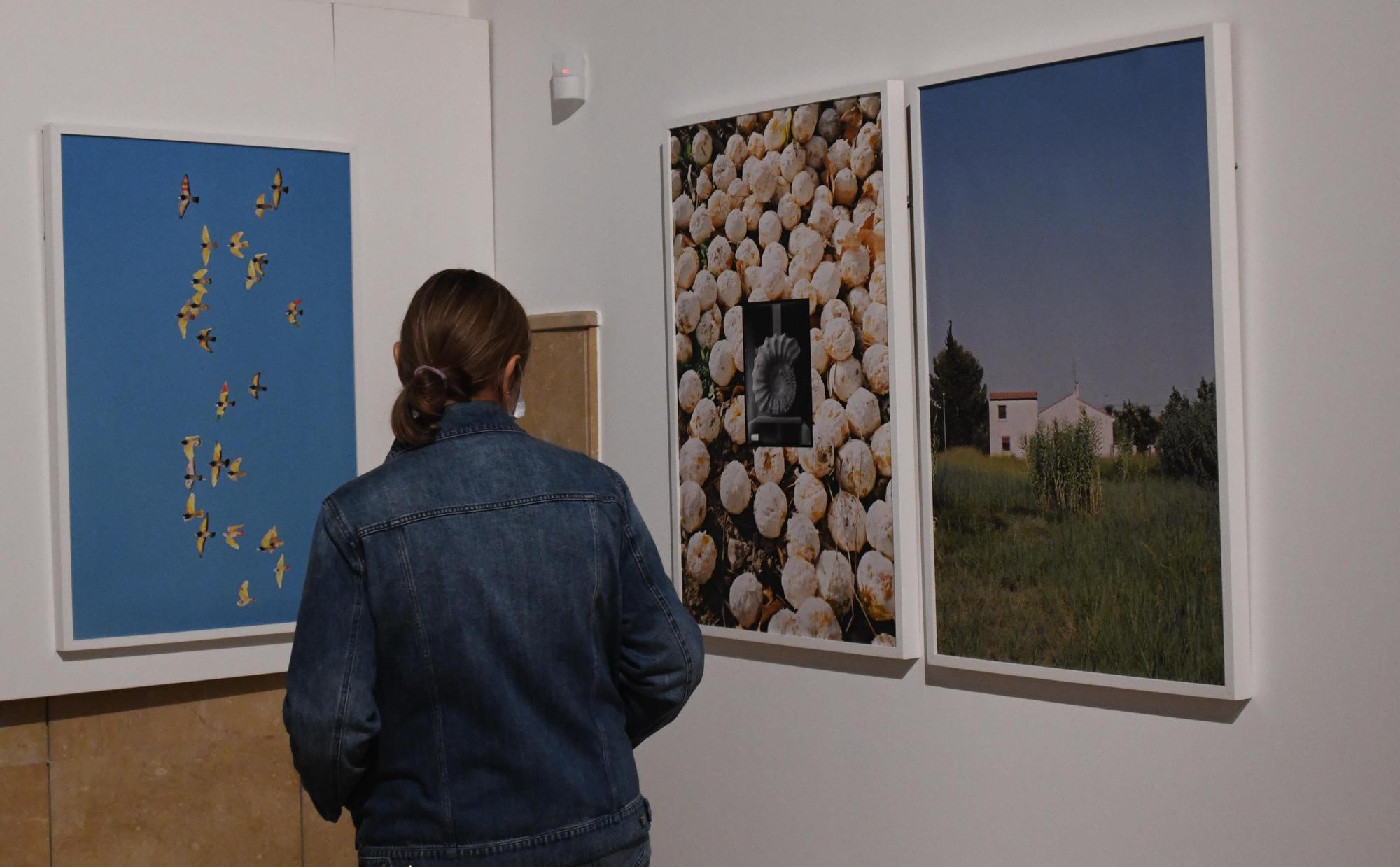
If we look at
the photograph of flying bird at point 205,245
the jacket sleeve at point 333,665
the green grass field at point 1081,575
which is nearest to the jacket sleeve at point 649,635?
the jacket sleeve at point 333,665

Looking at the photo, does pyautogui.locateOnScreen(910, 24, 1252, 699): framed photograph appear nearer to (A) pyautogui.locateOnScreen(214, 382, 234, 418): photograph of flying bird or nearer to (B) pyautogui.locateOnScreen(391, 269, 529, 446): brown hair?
(B) pyautogui.locateOnScreen(391, 269, 529, 446): brown hair

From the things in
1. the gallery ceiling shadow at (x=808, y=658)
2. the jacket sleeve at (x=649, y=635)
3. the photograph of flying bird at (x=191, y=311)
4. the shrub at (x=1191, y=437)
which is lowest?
the gallery ceiling shadow at (x=808, y=658)

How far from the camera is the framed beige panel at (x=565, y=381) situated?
13.3 ft

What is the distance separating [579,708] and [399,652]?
280mm

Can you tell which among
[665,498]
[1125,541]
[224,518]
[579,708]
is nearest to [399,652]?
[579,708]

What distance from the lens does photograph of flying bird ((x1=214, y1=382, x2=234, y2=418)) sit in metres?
3.93

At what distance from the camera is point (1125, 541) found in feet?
8.82

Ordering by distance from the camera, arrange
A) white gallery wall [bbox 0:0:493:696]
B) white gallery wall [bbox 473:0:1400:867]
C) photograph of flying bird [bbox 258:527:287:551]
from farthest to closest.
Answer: photograph of flying bird [bbox 258:527:287:551]
white gallery wall [bbox 0:0:493:696]
white gallery wall [bbox 473:0:1400:867]

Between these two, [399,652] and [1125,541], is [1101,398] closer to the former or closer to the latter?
[1125,541]

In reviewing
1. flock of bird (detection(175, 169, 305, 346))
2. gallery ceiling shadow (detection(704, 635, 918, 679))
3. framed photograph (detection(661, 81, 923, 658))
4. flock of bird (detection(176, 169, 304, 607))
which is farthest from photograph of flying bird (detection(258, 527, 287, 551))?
gallery ceiling shadow (detection(704, 635, 918, 679))

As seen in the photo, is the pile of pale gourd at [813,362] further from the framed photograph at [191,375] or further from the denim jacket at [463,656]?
the denim jacket at [463,656]

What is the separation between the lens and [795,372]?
11.0 feet

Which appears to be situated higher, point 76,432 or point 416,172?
point 416,172

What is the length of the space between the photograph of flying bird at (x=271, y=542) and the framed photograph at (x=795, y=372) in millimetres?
1230
